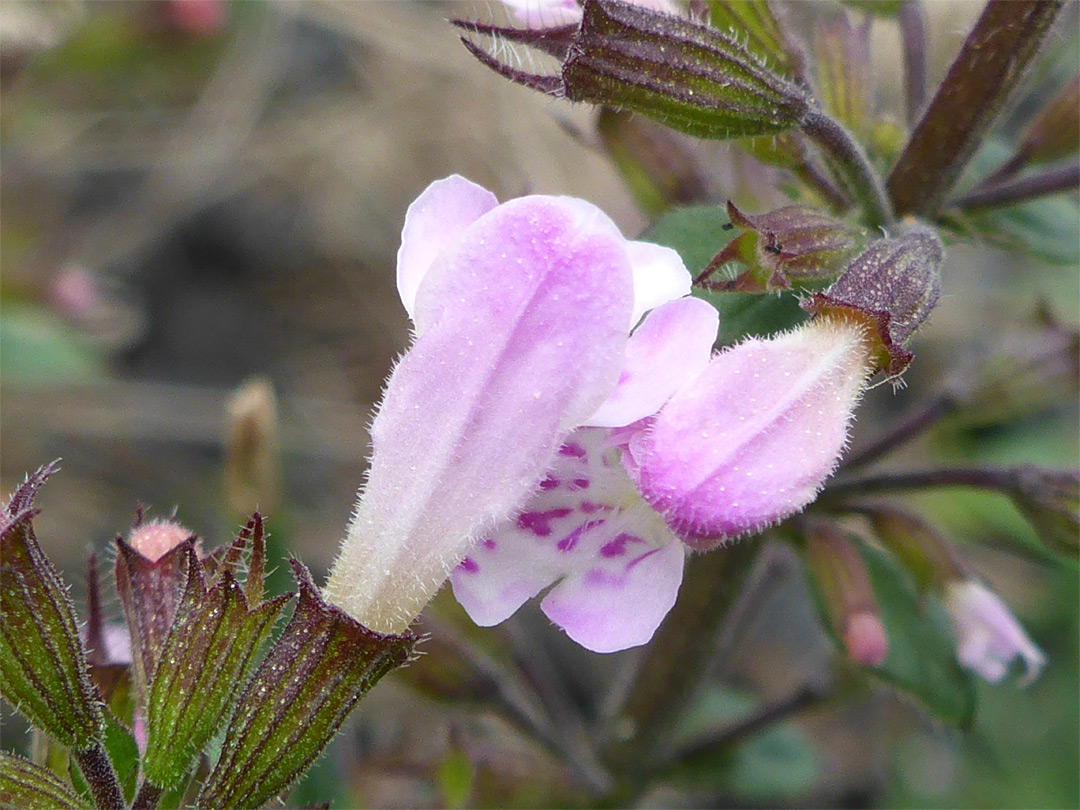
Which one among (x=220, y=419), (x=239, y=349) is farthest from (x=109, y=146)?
(x=220, y=419)

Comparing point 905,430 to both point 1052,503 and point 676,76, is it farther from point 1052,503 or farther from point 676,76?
point 676,76

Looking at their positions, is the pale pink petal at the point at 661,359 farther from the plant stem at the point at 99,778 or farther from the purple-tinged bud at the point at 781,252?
the plant stem at the point at 99,778

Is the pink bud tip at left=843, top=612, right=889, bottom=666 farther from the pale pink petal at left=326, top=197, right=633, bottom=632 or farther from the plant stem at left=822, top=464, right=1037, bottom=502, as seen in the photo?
the pale pink petal at left=326, top=197, right=633, bottom=632

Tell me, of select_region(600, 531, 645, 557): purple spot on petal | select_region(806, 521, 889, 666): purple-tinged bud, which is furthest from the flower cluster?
select_region(806, 521, 889, 666): purple-tinged bud

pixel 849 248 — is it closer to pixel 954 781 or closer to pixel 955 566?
pixel 955 566

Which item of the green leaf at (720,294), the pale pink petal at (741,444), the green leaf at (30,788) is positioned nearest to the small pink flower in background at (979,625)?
the green leaf at (720,294)
